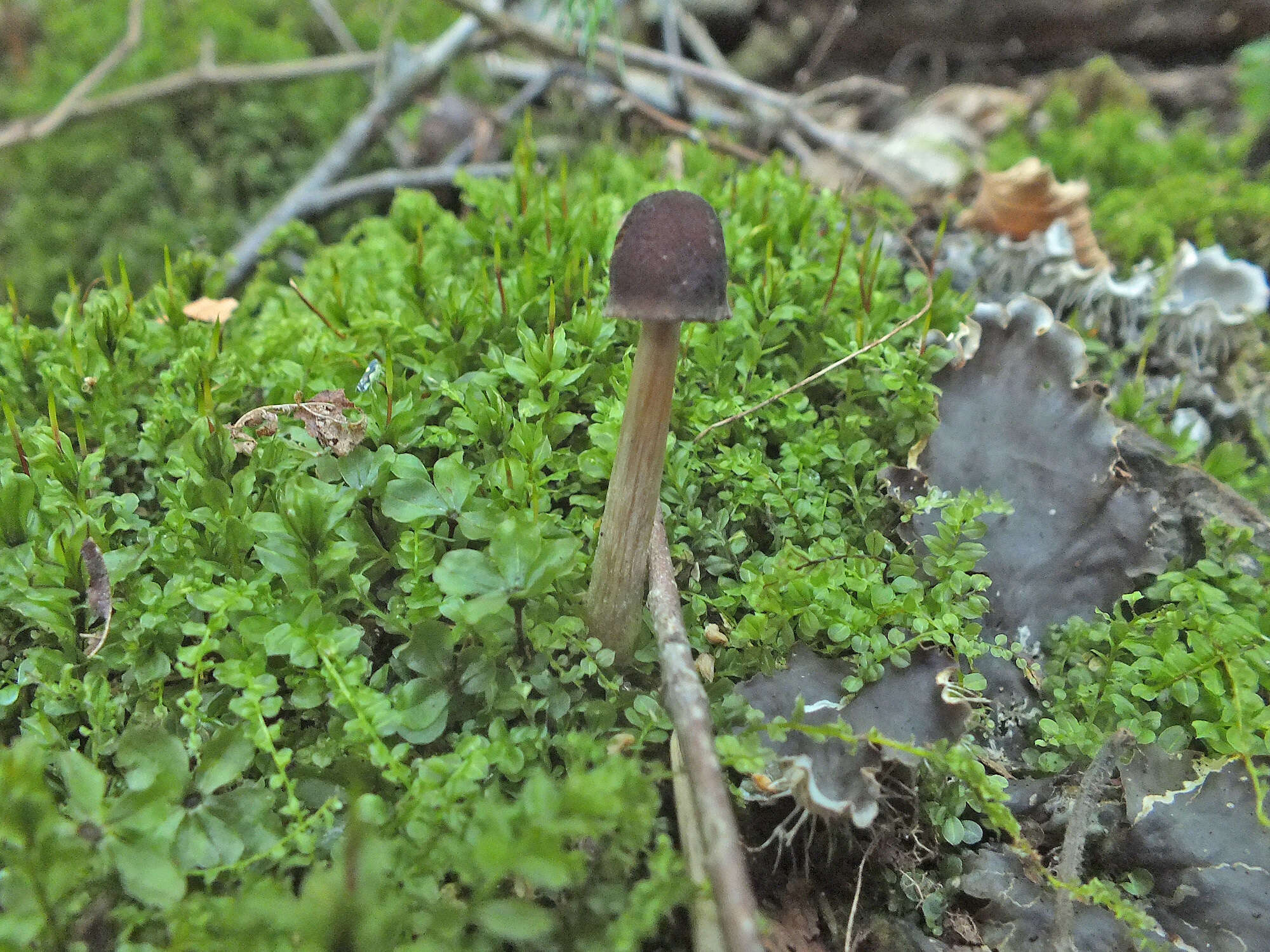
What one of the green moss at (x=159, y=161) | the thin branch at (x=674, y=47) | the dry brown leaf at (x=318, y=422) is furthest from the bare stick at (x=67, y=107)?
the dry brown leaf at (x=318, y=422)

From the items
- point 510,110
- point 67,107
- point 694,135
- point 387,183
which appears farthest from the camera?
point 510,110

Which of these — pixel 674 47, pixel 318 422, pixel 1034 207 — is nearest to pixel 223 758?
pixel 318 422

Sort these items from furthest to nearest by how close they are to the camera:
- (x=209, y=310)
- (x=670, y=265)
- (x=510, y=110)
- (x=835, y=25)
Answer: (x=835, y=25)
(x=510, y=110)
(x=209, y=310)
(x=670, y=265)

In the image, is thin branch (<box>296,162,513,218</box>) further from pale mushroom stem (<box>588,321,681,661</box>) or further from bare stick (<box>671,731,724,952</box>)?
bare stick (<box>671,731,724,952</box>)

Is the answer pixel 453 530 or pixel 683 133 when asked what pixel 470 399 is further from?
pixel 683 133

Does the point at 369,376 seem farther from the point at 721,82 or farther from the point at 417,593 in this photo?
the point at 721,82
